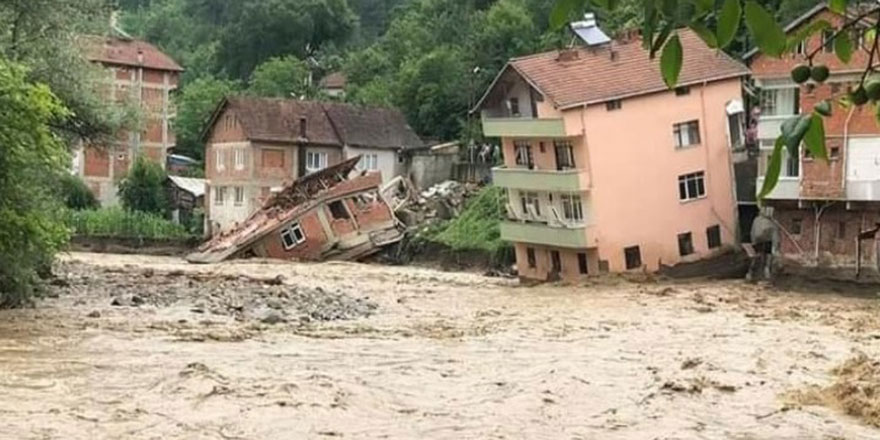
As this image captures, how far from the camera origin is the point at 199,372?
16719 mm

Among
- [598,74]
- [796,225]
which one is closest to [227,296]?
[598,74]

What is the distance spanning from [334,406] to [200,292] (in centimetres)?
1742

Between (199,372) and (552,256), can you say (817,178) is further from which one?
(199,372)

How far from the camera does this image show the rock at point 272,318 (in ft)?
81.7

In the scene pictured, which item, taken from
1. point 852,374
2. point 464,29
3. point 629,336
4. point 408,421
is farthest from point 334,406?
point 464,29

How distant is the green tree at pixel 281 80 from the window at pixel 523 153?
34.4 m

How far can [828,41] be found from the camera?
228 centimetres

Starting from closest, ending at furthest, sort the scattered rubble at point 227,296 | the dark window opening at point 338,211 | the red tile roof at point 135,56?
the scattered rubble at point 227,296 → the dark window opening at point 338,211 → the red tile roof at point 135,56

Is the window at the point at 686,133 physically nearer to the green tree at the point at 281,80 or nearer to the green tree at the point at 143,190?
the green tree at the point at 143,190

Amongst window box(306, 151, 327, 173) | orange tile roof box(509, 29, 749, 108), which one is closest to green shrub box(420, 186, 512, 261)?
orange tile roof box(509, 29, 749, 108)

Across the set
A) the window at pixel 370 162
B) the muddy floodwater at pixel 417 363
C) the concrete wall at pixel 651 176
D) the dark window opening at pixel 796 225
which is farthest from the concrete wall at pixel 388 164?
the muddy floodwater at pixel 417 363

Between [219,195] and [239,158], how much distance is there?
265cm

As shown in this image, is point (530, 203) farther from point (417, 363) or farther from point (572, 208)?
point (417, 363)

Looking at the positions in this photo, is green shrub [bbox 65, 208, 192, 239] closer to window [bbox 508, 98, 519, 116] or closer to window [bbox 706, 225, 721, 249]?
window [bbox 508, 98, 519, 116]
